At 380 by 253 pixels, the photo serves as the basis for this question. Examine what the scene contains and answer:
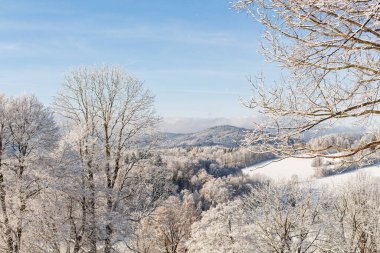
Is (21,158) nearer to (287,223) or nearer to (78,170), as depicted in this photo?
(78,170)

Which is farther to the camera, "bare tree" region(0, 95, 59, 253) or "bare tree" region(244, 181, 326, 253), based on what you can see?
"bare tree" region(244, 181, 326, 253)

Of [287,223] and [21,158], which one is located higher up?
[21,158]

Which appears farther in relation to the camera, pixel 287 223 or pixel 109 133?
pixel 287 223

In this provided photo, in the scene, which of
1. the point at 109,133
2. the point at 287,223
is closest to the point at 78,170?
the point at 109,133

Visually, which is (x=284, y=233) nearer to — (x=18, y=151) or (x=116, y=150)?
(x=116, y=150)

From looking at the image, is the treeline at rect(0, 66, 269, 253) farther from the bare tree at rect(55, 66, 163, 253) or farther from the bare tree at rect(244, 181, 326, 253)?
the bare tree at rect(244, 181, 326, 253)

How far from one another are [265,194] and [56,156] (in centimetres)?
1829

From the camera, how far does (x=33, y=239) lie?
46.6 ft

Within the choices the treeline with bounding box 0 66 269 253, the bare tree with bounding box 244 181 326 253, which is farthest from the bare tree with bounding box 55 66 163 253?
the bare tree with bounding box 244 181 326 253

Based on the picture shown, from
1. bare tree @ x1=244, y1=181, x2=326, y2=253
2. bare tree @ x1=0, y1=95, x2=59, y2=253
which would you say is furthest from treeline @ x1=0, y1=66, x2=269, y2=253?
bare tree @ x1=244, y1=181, x2=326, y2=253

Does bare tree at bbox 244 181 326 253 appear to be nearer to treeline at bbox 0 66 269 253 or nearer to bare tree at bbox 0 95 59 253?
treeline at bbox 0 66 269 253

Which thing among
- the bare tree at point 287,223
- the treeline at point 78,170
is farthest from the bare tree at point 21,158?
the bare tree at point 287,223

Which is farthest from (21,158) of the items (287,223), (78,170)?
(287,223)

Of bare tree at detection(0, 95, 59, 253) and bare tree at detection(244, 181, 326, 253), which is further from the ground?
bare tree at detection(0, 95, 59, 253)
